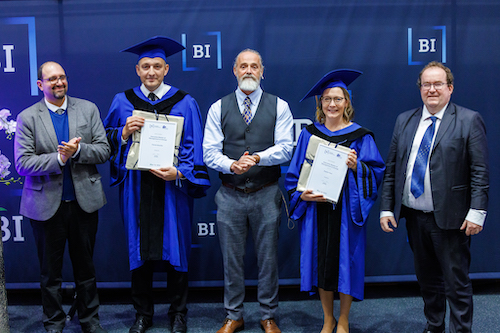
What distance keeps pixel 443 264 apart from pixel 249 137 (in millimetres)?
1465

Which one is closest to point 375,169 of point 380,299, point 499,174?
point 380,299

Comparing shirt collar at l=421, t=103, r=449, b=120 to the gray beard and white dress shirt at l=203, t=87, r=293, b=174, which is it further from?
the gray beard

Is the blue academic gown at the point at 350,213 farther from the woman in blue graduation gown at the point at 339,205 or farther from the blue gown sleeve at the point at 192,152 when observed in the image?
the blue gown sleeve at the point at 192,152

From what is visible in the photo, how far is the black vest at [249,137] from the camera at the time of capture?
9.50 ft

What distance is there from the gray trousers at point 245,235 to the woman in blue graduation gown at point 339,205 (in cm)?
20

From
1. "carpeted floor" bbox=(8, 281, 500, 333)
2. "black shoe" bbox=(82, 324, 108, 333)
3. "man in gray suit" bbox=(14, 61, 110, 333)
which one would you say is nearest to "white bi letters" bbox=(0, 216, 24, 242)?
"carpeted floor" bbox=(8, 281, 500, 333)

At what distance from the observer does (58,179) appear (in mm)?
2840

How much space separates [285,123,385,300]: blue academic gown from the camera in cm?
272

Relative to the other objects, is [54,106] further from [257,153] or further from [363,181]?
[363,181]

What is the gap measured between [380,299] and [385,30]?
2.37 meters

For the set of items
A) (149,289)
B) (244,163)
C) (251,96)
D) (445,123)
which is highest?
(251,96)

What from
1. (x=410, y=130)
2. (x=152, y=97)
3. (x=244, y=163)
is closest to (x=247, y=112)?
(x=244, y=163)

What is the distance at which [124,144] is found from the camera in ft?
9.57

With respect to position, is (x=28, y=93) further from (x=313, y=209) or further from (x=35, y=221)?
(x=313, y=209)
